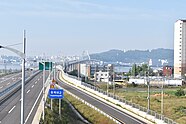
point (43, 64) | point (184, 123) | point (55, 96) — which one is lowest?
point (184, 123)

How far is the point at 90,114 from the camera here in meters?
56.0

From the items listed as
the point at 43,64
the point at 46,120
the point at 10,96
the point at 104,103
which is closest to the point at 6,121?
the point at 46,120

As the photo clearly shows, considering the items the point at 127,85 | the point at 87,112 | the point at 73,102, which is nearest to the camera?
the point at 87,112

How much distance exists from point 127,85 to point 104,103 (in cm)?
6441

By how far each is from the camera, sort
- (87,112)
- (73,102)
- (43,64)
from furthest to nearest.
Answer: (73,102) → (87,112) → (43,64)

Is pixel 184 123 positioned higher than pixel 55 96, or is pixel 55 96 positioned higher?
pixel 55 96

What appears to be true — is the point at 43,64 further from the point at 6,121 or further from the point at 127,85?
the point at 127,85

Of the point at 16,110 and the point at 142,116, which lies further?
the point at 142,116

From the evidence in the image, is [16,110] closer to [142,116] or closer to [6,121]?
[6,121]

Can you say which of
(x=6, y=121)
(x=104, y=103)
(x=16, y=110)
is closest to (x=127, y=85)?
(x=104, y=103)

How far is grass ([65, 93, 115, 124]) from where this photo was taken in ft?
168

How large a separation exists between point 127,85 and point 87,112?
74365mm

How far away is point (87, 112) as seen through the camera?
188 feet

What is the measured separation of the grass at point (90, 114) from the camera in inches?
2010
